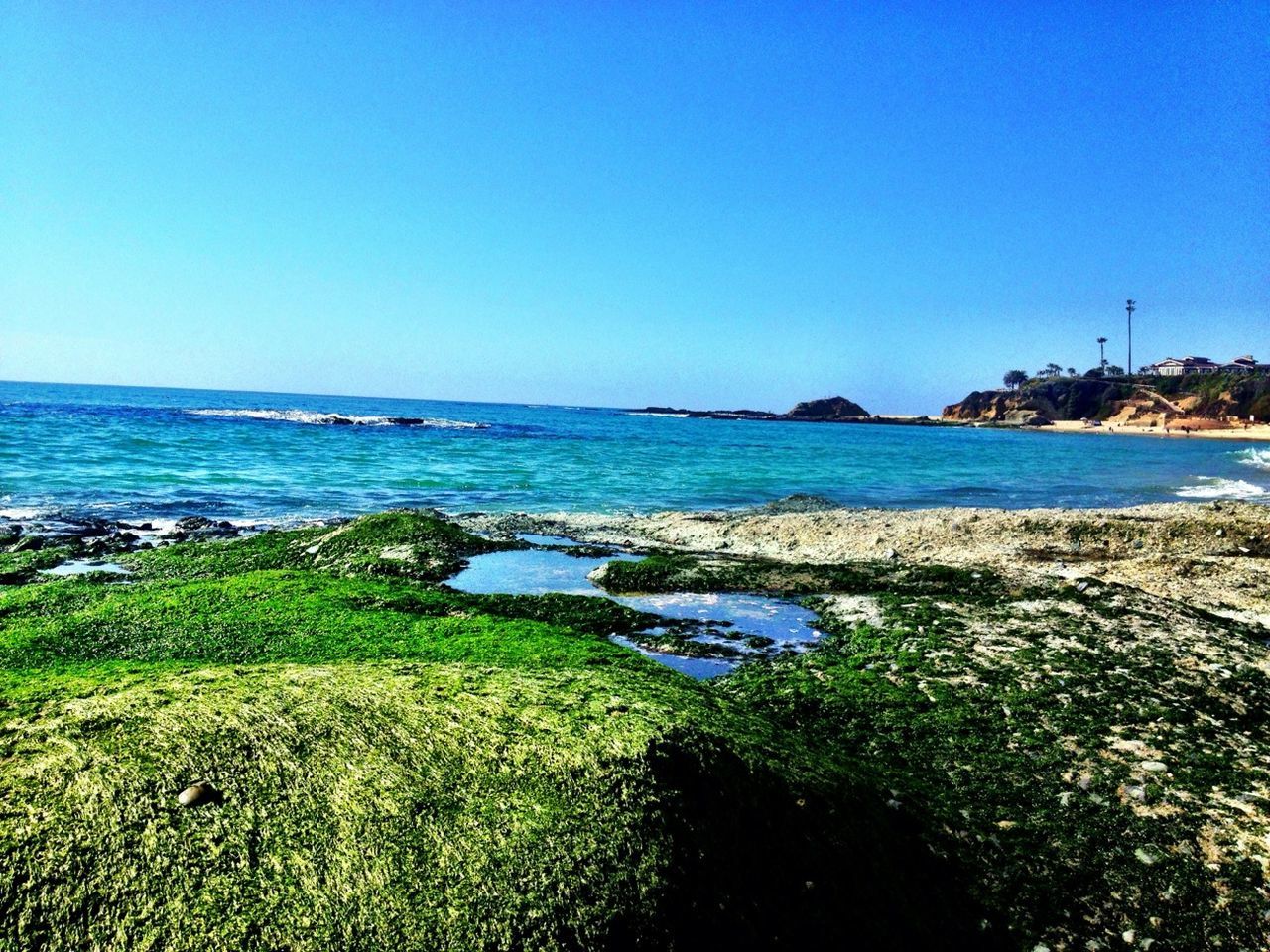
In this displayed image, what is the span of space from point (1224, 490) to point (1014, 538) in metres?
21.3

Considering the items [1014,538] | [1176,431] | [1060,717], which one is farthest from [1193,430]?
[1060,717]

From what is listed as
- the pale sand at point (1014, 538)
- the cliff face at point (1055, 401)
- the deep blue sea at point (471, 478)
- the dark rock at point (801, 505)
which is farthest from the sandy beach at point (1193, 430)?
the pale sand at point (1014, 538)

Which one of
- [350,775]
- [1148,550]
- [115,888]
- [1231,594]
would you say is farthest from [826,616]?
[1148,550]

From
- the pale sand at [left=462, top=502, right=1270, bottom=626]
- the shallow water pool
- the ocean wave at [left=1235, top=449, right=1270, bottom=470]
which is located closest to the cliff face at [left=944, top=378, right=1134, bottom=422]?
the ocean wave at [left=1235, top=449, right=1270, bottom=470]

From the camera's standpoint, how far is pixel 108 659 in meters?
6.67

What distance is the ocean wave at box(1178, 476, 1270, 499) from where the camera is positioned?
29047mm

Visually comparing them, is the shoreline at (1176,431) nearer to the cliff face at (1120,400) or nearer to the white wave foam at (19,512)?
the cliff face at (1120,400)

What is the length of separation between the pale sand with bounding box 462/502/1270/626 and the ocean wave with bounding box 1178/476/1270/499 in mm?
10323

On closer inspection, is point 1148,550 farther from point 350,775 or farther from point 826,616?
point 350,775

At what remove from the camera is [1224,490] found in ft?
102

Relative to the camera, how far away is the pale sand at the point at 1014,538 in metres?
13.2

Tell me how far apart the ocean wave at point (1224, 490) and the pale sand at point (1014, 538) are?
1032cm

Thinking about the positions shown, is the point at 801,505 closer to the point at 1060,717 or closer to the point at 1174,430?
the point at 1060,717

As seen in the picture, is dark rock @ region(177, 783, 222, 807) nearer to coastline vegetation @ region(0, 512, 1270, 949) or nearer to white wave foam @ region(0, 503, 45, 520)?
coastline vegetation @ region(0, 512, 1270, 949)
